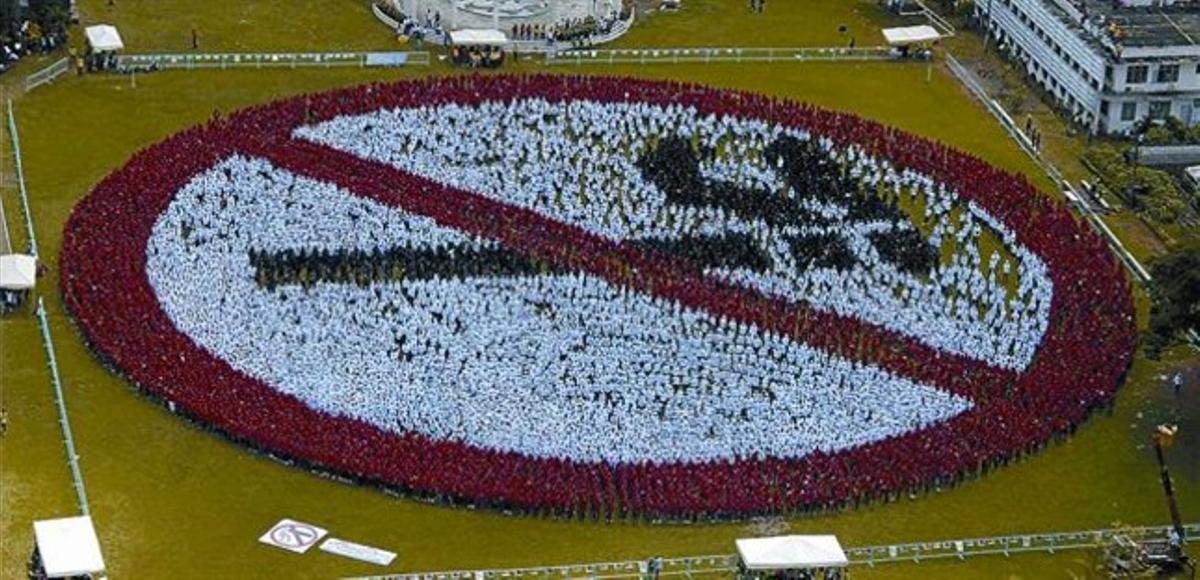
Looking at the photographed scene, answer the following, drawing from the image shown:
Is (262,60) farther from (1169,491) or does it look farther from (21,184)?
(1169,491)

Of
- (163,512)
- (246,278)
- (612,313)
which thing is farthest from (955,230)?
(163,512)

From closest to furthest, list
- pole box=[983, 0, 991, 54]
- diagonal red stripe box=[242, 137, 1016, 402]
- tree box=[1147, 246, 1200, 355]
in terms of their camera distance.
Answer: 1. tree box=[1147, 246, 1200, 355]
2. diagonal red stripe box=[242, 137, 1016, 402]
3. pole box=[983, 0, 991, 54]

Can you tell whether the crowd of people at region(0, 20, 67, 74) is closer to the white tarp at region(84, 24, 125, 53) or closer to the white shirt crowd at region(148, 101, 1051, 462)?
the white tarp at region(84, 24, 125, 53)

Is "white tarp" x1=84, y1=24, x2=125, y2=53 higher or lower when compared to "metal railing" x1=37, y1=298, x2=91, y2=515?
higher

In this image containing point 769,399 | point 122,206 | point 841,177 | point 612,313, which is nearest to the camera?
point 769,399

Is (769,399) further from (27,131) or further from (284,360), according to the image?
(27,131)

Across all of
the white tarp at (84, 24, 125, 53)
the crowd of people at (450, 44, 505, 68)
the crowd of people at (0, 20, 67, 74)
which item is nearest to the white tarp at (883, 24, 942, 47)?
the crowd of people at (450, 44, 505, 68)

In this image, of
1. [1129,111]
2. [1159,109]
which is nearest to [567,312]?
[1129,111]
